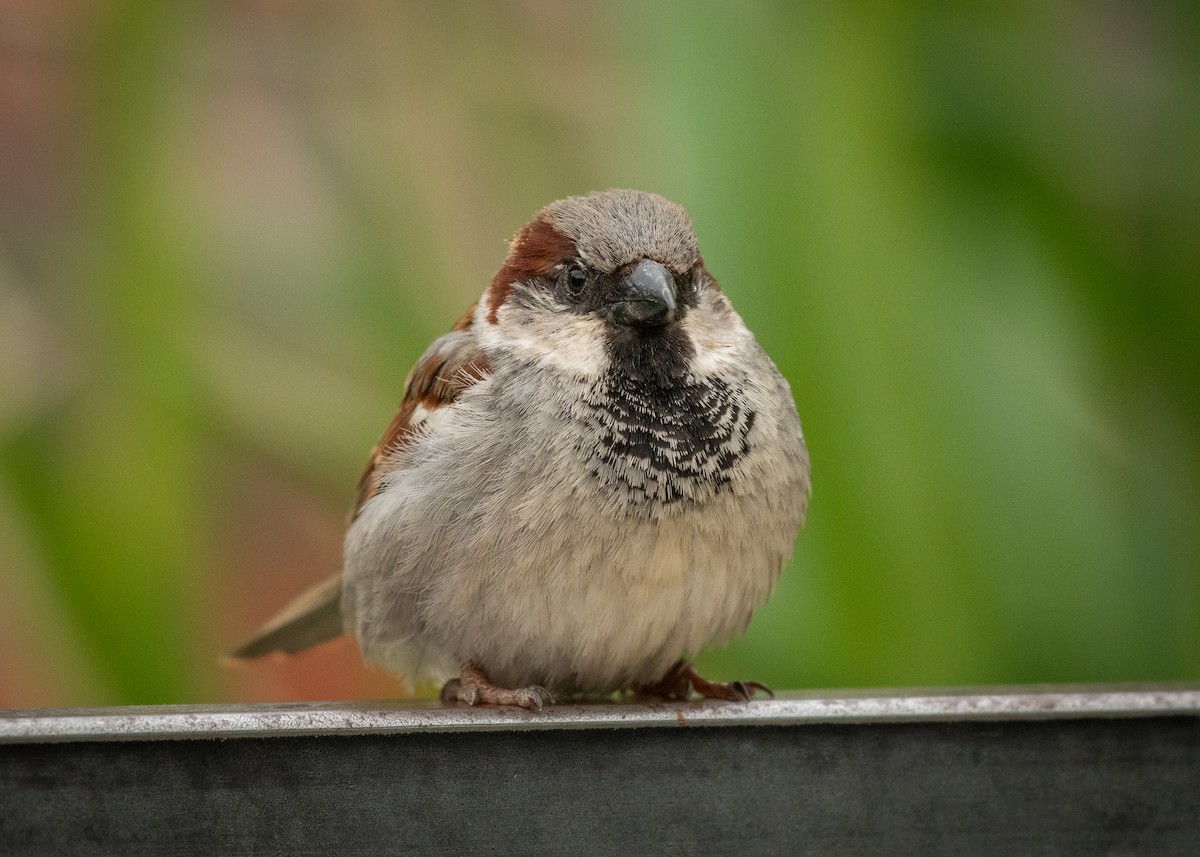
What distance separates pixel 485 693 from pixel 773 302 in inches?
23.1

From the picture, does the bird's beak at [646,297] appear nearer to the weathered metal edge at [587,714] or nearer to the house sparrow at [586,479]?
the house sparrow at [586,479]

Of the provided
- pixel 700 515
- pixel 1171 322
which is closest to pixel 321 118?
pixel 700 515

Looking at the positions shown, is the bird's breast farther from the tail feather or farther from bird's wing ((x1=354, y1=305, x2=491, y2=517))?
the tail feather

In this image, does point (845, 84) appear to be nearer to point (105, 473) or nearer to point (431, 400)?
point (431, 400)

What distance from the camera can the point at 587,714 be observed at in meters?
Result: 1.10

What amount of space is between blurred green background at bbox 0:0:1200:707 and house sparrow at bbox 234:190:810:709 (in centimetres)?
19

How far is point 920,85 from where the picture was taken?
1.74m

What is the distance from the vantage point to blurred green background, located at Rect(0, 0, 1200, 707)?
155 centimetres

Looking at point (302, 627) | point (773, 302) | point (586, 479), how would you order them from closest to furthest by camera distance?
point (586, 479) → point (773, 302) → point (302, 627)

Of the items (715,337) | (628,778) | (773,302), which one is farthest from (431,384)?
(628,778)

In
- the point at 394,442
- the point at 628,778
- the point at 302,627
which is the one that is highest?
the point at 394,442

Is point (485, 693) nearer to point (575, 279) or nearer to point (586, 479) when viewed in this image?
point (586, 479)

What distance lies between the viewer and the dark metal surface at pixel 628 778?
92cm

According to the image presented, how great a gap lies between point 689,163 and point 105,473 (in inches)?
29.7
